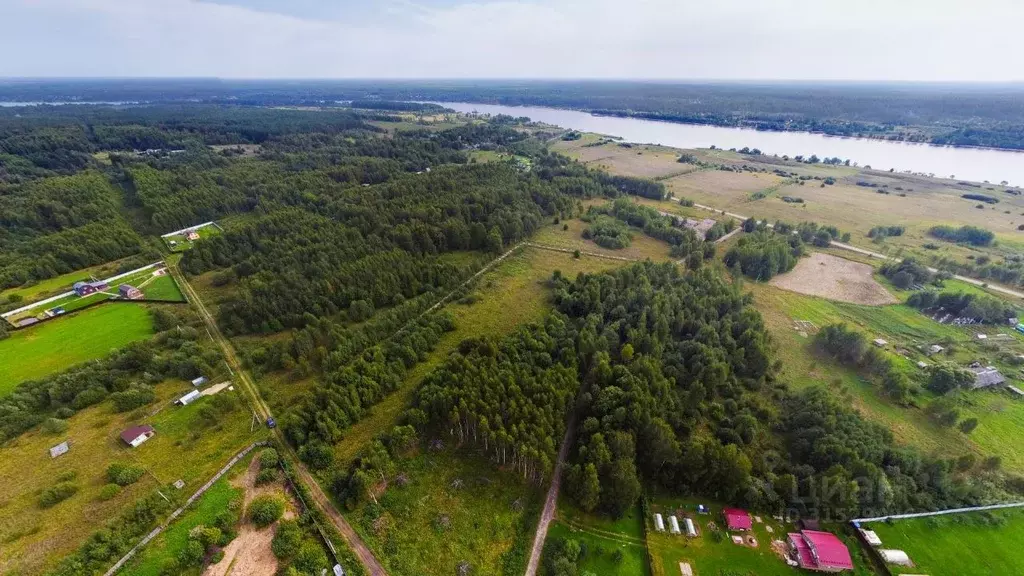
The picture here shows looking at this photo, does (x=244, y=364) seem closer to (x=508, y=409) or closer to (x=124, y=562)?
(x=124, y=562)

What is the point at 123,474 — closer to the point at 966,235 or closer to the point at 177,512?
the point at 177,512

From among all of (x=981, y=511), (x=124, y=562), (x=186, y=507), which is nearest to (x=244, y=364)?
(x=186, y=507)

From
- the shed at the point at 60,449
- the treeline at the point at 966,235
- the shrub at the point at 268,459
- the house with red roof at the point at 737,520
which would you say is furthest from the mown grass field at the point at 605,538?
the treeline at the point at 966,235

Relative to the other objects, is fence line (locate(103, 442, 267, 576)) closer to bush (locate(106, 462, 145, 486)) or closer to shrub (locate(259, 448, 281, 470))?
shrub (locate(259, 448, 281, 470))

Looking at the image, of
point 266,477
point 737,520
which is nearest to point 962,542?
Answer: point 737,520

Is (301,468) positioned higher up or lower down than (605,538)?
higher up

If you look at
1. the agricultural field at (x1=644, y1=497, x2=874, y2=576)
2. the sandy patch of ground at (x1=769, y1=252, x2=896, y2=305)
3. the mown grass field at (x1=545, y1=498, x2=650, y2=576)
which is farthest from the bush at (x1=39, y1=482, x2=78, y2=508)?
the sandy patch of ground at (x1=769, y1=252, x2=896, y2=305)

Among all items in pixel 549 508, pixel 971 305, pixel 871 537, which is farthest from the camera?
pixel 971 305
